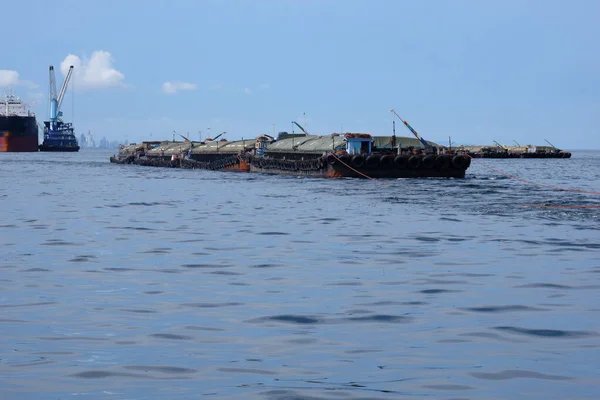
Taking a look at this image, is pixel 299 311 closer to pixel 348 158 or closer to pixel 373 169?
pixel 373 169

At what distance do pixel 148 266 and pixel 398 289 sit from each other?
7666 millimetres

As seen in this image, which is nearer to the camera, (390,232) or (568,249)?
(568,249)

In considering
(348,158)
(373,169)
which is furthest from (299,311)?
(348,158)

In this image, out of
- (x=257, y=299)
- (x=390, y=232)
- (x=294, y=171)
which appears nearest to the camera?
(x=257, y=299)

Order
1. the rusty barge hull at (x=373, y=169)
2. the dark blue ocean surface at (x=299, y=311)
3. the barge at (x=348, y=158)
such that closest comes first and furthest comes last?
the dark blue ocean surface at (x=299, y=311) < the rusty barge hull at (x=373, y=169) < the barge at (x=348, y=158)

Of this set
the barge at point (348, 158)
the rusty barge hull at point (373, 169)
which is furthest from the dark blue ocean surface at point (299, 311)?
the barge at point (348, 158)

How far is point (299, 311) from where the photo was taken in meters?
18.3

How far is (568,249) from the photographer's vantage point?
3070 cm

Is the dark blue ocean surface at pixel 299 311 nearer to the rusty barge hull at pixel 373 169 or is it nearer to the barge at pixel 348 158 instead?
the rusty barge hull at pixel 373 169

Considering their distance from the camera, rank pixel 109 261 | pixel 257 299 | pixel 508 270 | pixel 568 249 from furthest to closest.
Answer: pixel 568 249 → pixel 109 261 → pixel 508 270 → pixel 257 299

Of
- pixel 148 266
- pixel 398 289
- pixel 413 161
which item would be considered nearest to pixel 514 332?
pixel 398 289

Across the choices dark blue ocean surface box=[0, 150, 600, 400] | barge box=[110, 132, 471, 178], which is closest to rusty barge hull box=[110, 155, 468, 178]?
barge box=[110, 132, 471, 178]

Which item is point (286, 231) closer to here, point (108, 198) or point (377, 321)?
point (377, 321)

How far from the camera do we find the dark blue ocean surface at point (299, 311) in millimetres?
12688
